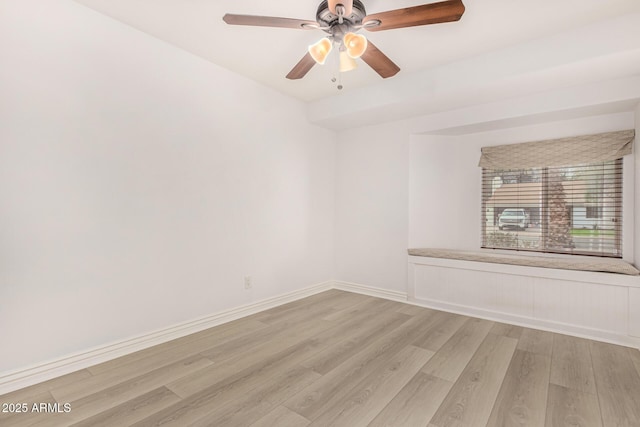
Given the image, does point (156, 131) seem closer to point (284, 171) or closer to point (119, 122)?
point (119, 122)

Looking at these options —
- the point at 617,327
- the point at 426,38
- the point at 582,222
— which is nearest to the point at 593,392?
the point at 617,327

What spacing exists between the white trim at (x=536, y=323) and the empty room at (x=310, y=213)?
0.02 m

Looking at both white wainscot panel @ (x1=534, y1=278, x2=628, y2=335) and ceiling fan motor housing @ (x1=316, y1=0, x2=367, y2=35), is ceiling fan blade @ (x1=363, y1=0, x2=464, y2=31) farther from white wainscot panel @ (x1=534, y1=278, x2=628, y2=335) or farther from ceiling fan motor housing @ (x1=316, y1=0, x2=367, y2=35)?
white wainscot panel @ (x1=534, y1=278, x2=628, y2=335)

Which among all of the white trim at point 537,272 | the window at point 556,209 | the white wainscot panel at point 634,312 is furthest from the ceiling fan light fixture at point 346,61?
the white wainscot panel at point 634,312

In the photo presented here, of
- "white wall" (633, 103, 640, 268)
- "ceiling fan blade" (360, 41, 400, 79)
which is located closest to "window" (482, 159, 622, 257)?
"white wall" (633, 103, 640, 268)

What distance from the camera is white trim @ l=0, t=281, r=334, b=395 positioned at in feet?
6.10

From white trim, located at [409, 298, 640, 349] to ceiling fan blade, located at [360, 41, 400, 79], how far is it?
8.17ft

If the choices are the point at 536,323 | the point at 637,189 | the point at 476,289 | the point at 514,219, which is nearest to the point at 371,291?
the point at 476,289

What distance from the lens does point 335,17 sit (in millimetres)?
1810

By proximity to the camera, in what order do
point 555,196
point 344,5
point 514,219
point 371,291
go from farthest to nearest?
point 371,291
point 514,219
point 555,196
point 344,5

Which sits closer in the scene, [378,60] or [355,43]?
Result: [355,43]

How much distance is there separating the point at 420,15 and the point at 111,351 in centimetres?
295

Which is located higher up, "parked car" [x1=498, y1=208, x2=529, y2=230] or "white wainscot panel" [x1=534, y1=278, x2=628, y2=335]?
"parked car" [x1=498, y1=208, x2=529, y2=230]

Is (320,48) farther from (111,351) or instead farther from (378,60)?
(111,351)
